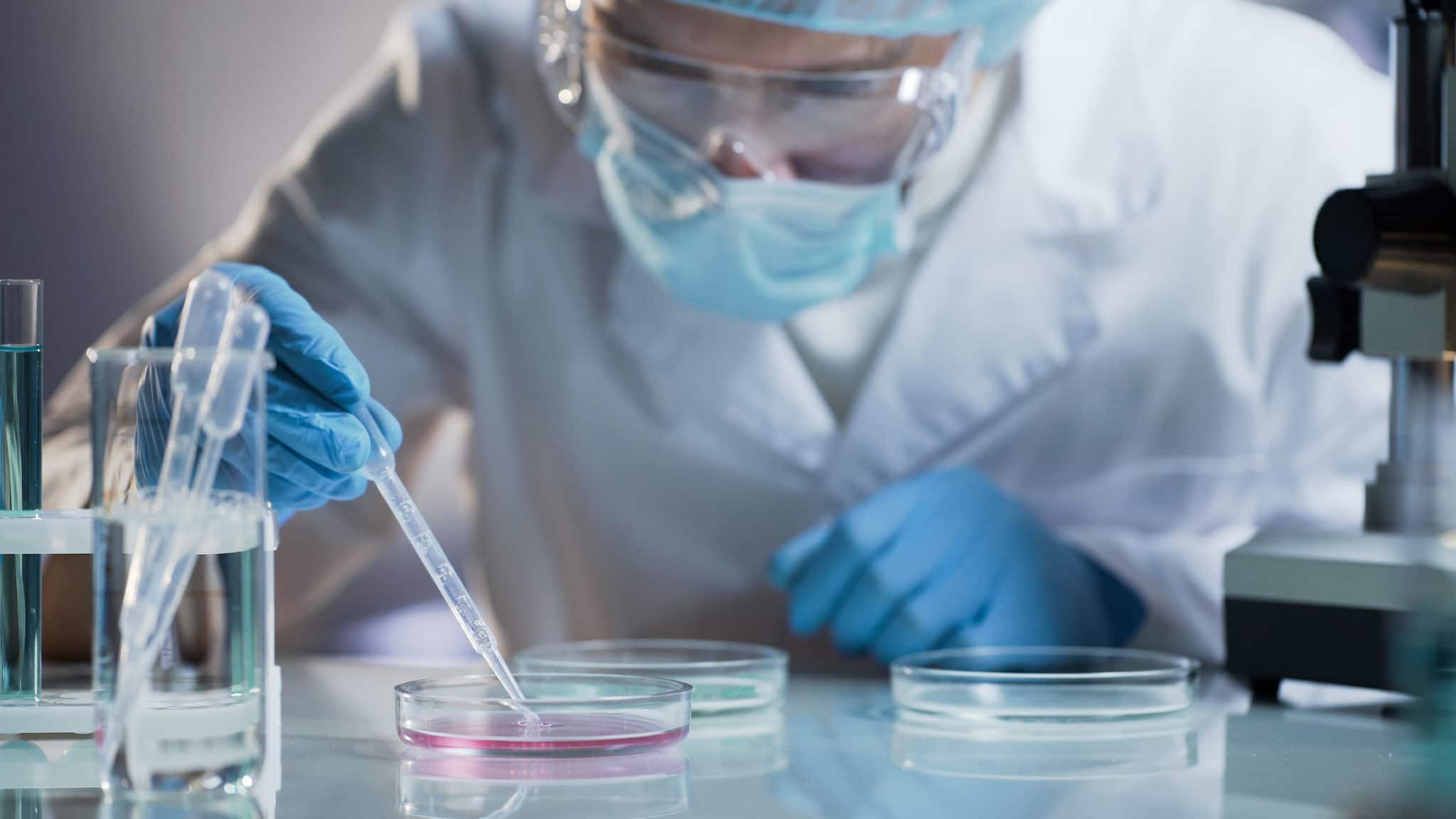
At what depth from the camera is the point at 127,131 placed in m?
2.09

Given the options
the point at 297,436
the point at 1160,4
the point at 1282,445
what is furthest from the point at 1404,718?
the point at 1160,4

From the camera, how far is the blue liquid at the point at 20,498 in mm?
858

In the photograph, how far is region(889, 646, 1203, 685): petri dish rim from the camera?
0.98 metres

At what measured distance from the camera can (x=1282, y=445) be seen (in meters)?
1.61

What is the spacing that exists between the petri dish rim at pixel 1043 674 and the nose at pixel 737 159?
491mm

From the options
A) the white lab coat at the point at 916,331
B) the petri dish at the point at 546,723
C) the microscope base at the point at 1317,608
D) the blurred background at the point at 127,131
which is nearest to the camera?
the petri dish at the point at 546,723

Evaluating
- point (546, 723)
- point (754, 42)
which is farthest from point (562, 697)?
point (754, 42)

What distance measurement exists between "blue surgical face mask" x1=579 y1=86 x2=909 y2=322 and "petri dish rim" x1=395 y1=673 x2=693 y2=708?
560 mm

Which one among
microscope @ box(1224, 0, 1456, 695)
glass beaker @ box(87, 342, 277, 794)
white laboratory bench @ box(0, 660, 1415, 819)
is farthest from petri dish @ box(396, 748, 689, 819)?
microscope @ box(1224, 0, 1456, 695)

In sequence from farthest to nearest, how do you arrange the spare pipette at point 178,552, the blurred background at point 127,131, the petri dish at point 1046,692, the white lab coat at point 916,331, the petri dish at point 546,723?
the blurred background at point 127,131, the white lab coat at point 916,331, the petri dish at point 1046,692, the petri dish at point 546,723, the spare pipette at point 178,552

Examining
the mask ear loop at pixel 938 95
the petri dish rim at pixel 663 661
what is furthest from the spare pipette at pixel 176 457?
the mask ear loop at pixel 938 95

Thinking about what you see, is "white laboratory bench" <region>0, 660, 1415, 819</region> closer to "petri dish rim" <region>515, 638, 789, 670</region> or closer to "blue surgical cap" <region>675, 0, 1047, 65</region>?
"petri dish rim" <region>515, 638, 789, 670</region>

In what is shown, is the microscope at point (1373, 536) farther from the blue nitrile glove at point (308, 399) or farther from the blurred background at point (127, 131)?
the blurred background at point (127, 131)

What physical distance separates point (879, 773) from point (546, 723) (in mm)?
204
